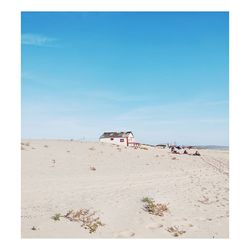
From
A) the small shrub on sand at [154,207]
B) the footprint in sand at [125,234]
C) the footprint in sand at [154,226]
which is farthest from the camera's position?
the small shrub on sand at [154,207]

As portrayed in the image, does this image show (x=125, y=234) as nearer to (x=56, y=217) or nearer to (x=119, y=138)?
(x=56, y=217)

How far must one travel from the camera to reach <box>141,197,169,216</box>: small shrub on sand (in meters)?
7.35

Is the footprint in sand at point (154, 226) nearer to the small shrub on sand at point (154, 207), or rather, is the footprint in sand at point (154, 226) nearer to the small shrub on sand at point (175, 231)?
the small shrub on sand at point (175, 231)

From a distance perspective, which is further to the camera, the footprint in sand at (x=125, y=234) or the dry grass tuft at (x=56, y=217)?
the dry grass tuft at (x=56, y=217)

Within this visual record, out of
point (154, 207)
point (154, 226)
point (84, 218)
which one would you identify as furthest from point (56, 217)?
point (154, 207)

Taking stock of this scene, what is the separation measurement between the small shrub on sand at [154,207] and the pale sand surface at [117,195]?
0.41ft

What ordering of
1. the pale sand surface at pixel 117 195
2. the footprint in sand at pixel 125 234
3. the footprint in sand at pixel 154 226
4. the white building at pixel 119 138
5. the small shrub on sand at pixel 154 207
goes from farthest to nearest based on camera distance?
the white building at pixel 119 138, the small shrub on sand at pixel 154 207, the footprint in sand at pixel 154 226, the pale sand surface at pixel 117 195, the footprint in sand at pixel 125 234

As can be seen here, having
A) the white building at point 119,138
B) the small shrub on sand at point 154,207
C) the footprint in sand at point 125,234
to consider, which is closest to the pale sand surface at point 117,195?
the footprint in sand at point 125,234

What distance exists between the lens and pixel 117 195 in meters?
8.27

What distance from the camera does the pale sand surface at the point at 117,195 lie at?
670 centimetres
